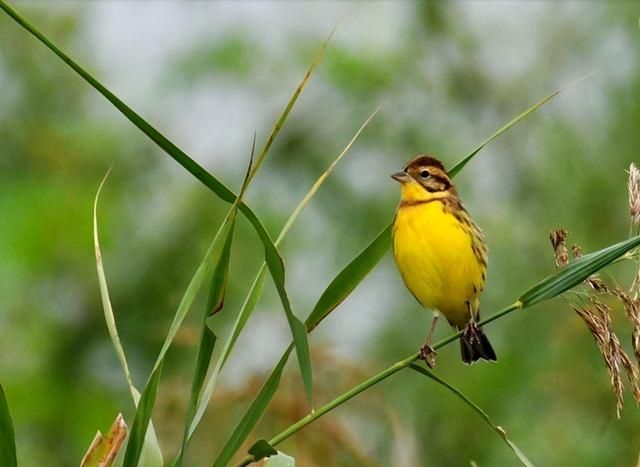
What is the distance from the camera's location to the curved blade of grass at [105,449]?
2207 mm

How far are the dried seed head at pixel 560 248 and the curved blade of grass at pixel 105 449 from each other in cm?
68

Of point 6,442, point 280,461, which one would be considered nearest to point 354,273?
point 280,461

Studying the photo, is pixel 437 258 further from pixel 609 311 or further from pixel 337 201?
pixel 337 201

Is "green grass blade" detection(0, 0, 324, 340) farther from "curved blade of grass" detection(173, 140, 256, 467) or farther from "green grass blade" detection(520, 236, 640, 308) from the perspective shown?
"green grass blade" detection(520, 236, 640, 308)

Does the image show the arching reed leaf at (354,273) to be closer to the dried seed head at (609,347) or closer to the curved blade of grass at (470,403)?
the curved blade of grass at (470,403)

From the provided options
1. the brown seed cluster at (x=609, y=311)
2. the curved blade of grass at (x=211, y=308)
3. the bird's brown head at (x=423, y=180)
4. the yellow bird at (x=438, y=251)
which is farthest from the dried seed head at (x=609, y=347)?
the bird's brown head at (x=423, y=180)

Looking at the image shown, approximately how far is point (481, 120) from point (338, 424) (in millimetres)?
2969

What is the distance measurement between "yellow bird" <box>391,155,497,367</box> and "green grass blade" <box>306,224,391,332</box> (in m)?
0.96

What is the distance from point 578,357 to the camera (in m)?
5.77

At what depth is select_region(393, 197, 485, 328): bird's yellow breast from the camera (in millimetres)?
3271

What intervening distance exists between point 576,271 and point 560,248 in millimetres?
110

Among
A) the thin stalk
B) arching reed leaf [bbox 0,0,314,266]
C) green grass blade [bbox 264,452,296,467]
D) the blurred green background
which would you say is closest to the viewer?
arching reed leaf [bbox 0,0,314,266]

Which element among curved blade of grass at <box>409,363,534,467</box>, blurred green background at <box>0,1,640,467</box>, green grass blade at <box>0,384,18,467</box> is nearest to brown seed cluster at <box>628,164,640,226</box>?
curved blade of grass at <box>409,363,534,467</box>

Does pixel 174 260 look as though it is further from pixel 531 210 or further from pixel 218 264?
pixel 218 264
